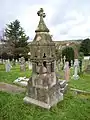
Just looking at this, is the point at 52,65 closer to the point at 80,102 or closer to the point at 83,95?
the point at 80,102

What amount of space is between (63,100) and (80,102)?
2.27 feet

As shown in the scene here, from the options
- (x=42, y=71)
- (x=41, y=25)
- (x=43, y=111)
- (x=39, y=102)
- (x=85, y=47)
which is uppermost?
(x=85, y=47)

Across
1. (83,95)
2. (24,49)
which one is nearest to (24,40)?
(24,49)

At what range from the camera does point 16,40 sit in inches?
1748


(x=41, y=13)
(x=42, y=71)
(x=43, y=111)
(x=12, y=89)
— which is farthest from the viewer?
(x=12, y=89)

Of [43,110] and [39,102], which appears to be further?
[39,102]

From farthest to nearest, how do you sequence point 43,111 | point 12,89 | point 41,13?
point 12,89 < point 41,13 < point 43,111

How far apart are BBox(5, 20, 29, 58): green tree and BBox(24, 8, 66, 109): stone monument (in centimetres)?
3226

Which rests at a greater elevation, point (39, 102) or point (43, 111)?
point (39, 102)

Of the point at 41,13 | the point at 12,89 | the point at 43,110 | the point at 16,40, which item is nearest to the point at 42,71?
the point at 43,110

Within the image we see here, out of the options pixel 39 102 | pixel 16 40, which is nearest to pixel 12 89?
pixel 39 102

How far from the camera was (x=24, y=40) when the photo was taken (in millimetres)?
43125

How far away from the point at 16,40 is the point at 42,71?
127ft

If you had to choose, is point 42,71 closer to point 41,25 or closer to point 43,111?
point 43,111
